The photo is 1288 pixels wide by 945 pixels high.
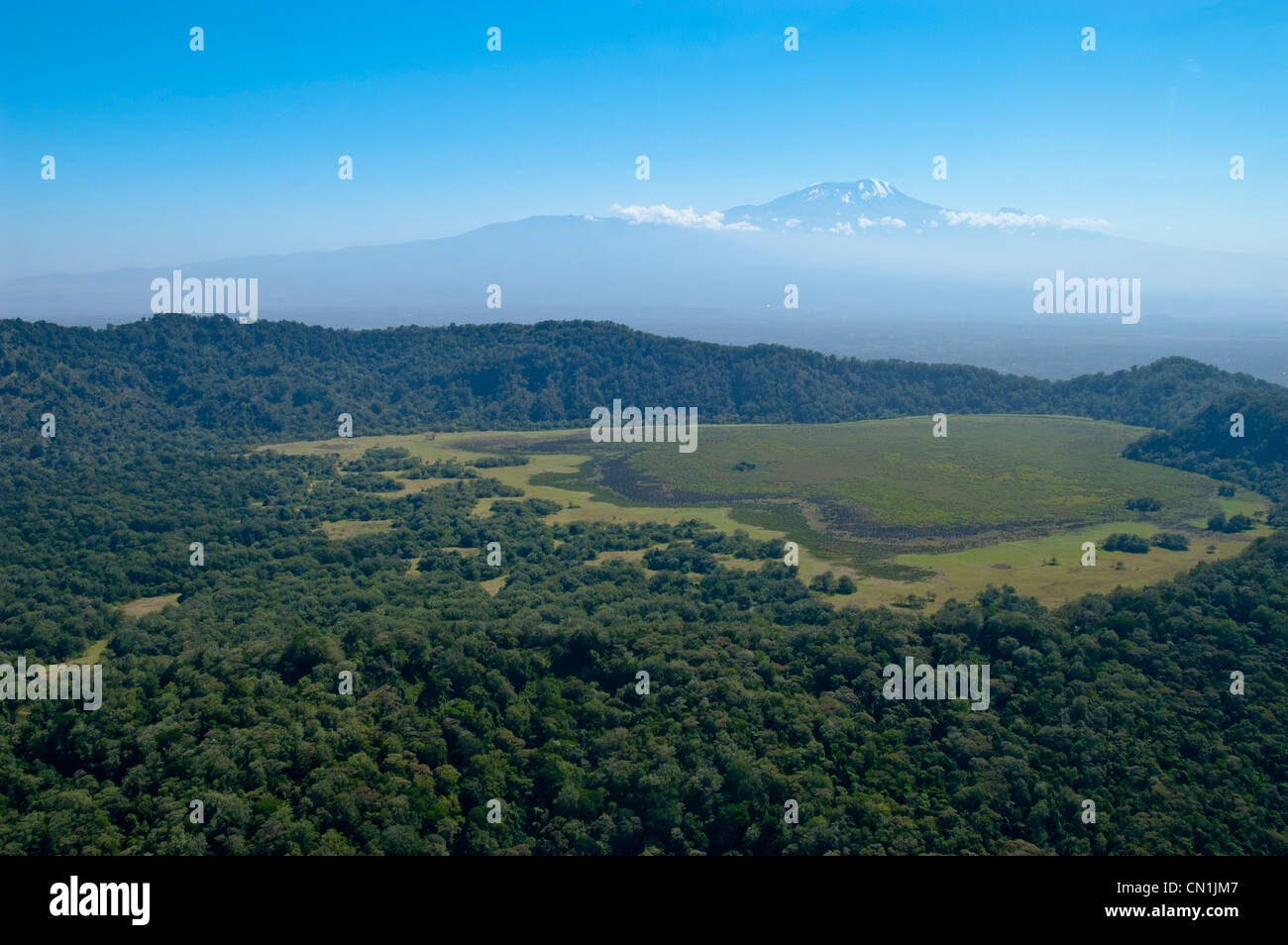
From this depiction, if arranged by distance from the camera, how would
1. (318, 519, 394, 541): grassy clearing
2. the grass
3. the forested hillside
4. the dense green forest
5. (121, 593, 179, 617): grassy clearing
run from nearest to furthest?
the dense green forest, (121, 593, 179, 617): grassy clearing, the grass, (318, 519, 394, 541): grassy clearing, the forested hillside

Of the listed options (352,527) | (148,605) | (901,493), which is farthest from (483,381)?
(148,605)

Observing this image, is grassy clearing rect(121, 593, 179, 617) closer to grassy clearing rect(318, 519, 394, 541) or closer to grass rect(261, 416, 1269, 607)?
grassy clearing rect(318, 519, 394, 541)

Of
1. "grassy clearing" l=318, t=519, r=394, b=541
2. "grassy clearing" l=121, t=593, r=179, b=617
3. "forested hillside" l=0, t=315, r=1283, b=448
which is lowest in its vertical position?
"grassy clearing" l=121, t=593, r=179, b=617

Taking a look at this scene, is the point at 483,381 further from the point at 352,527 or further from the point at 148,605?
the point at 148,605

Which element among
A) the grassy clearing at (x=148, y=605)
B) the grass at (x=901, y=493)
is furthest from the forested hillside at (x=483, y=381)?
the grassy clearing at (x=148, y=605)

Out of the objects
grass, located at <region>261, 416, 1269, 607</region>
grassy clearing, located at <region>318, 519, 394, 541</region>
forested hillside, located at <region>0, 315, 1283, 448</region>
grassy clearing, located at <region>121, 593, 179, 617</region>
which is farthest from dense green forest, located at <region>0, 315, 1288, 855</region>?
forested hillside, located at <region>0, 315, 1283, 448</region>

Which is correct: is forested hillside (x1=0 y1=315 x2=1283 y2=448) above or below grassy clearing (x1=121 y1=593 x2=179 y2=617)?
above

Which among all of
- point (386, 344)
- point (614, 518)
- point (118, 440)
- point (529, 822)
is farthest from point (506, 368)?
point (529, 822)
